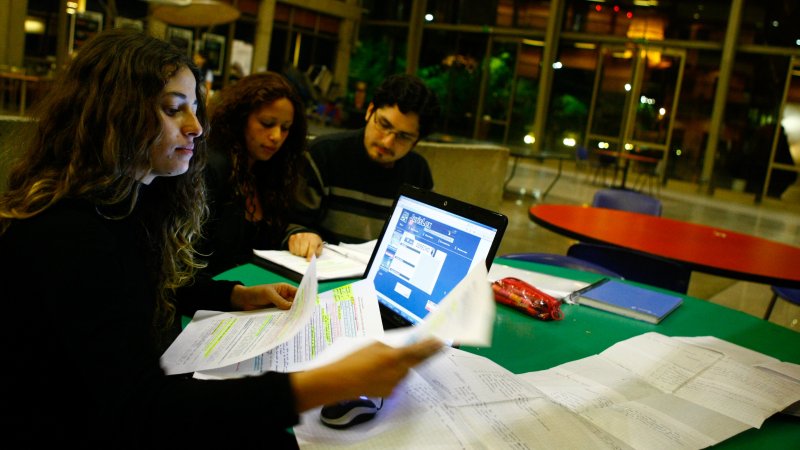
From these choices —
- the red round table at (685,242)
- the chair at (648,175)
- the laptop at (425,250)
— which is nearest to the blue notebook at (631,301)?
the laptop at (425,250)

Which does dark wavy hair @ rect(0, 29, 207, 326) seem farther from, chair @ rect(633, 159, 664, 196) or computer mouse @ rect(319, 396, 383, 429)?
chair @ rect(633, 159, 664, 196)

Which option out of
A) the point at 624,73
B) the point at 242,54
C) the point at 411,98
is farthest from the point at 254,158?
the point at 624,73

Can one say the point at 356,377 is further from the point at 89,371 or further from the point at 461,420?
the point at 89,371

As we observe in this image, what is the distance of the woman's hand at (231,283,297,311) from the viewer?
1.57 metres

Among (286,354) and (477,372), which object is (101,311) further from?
(477,372)

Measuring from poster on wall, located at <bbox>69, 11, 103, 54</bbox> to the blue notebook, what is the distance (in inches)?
508

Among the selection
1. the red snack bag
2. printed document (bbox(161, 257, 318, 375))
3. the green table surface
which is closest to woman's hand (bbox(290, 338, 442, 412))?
printed document (bbox(161, 257, 318, 375))

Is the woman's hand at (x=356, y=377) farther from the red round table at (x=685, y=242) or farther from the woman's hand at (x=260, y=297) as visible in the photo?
the red round table at (x=685, y=242)

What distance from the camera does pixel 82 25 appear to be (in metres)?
13.2

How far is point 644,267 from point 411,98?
4.49 ft

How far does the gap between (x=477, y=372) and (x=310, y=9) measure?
19313 millimetres

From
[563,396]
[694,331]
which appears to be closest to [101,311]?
[563,396]

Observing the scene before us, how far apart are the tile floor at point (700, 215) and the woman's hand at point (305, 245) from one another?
4.04 m

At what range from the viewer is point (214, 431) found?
0.96m
